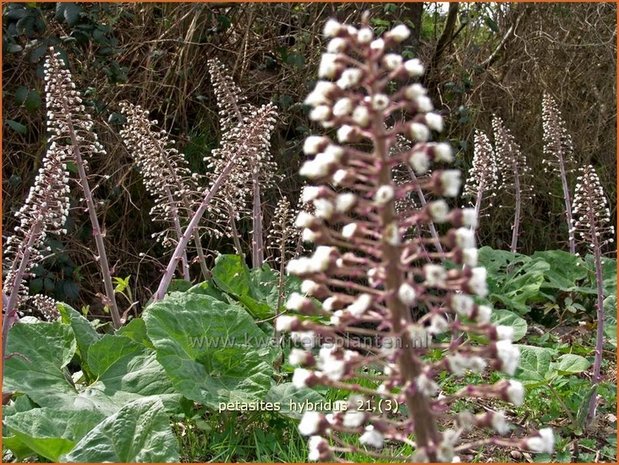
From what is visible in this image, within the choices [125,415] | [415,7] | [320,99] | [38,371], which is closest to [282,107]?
[415,7]

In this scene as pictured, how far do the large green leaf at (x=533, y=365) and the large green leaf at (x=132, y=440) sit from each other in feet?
5.66

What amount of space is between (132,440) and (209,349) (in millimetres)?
816

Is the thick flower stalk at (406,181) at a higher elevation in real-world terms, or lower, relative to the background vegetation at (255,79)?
lower

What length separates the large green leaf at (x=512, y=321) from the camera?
12.7 ft

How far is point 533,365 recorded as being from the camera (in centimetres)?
347

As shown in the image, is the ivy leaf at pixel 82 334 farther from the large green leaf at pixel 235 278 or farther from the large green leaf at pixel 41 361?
the large green leaf at pixel 235 278

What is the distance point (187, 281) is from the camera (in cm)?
437

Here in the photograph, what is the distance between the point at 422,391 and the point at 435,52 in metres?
6.00

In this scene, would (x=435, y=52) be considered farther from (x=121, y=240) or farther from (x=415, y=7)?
(x=121, y=240)

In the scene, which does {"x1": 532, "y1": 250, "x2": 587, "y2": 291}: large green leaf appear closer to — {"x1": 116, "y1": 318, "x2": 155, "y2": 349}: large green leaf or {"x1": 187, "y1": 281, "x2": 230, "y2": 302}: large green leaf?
{"x1": 187, "y1": 281, "x2": 230, "y2": 302}: large green leaf

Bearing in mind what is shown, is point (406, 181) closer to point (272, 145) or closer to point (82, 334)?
point (272, 145)

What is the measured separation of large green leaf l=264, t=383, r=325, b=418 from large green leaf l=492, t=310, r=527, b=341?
4.23 ft

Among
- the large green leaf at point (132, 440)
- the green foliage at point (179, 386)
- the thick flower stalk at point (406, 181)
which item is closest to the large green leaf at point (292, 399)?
the green foliage at point (179, 386)

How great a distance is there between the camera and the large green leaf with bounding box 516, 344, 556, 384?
3.37 metres
